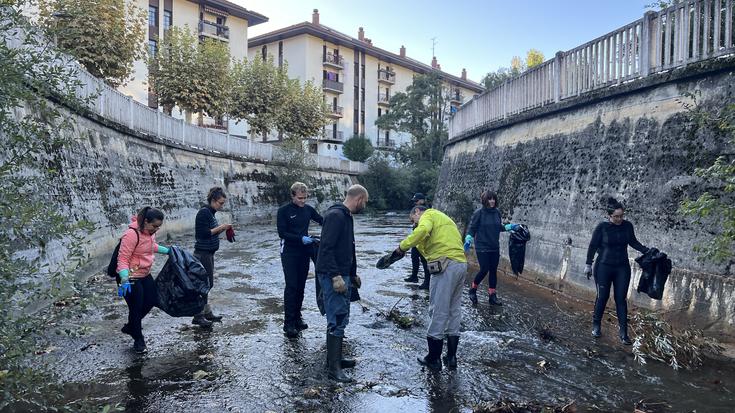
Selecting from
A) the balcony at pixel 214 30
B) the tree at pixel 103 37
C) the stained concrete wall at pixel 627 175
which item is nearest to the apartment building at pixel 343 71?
the balcony at pixel 214 30

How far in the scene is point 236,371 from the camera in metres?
5.26

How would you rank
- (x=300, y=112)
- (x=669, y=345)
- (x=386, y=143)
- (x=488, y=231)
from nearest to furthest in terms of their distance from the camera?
1. (x=669, y=345)
2. (x=488, y=231)
3. (x=300, y=112)
4. (x=386, y=143)

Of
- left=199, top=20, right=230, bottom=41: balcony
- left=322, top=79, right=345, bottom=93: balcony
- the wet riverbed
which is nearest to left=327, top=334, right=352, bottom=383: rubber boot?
the wet riverbed

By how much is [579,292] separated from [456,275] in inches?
200

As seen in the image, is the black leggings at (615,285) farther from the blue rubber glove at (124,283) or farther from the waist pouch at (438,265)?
the blue rubber glove at (124,283)

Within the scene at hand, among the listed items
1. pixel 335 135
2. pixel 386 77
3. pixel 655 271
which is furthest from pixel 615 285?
pixel 386 77

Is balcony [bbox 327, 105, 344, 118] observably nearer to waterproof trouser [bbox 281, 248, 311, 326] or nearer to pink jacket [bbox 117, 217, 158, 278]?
waterproof trouser [bbox 281, 248, 311, 326]

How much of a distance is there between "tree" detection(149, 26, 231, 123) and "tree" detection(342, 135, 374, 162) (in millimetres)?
22956

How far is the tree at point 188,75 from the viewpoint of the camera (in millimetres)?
25547

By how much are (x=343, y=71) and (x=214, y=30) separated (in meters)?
17.1

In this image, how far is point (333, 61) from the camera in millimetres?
54250

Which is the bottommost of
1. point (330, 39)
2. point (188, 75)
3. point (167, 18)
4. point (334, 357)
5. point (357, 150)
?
point (334, 357)

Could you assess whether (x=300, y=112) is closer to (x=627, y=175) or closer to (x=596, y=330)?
(x=627, y=175)

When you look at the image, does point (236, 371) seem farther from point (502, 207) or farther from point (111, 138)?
point (111, 138)
